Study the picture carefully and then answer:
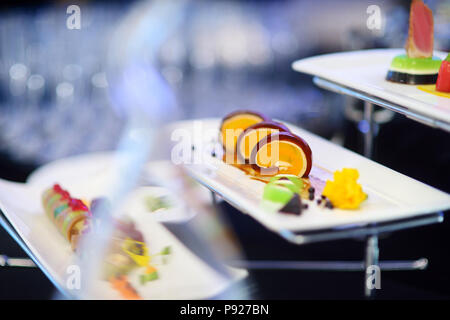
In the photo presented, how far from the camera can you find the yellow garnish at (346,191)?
42.1 inches

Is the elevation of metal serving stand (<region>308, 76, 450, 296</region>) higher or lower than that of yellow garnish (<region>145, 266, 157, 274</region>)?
higher

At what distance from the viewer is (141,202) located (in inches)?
66.1

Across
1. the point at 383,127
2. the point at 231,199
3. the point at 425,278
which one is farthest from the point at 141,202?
the point at 383,127

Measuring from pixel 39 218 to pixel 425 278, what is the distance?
985 mm

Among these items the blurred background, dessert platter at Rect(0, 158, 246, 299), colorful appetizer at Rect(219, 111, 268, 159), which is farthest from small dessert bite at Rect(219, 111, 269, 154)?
the blurred background

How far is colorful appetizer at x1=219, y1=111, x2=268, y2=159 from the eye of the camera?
4.52ft

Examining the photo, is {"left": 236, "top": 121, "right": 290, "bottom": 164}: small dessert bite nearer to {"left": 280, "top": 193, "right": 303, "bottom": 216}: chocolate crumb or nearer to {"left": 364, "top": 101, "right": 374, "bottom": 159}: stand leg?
{"left": 280, "top": 193, "right": 303, "bottom": 216}: chocolate crumb

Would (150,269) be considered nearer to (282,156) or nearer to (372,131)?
(282,156)

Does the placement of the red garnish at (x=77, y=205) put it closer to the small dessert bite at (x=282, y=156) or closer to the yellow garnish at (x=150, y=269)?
the yellow garnish at (x=150, y=269)

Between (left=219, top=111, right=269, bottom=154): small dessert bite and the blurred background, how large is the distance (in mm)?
663

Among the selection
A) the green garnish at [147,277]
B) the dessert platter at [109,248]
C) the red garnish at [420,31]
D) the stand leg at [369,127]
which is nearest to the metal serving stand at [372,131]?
the stand leg at [369,127]

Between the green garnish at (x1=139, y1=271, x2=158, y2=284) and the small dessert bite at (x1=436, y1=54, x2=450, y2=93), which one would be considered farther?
the green garnish at (x1=139, y1=271, x2=158, y2=284)
